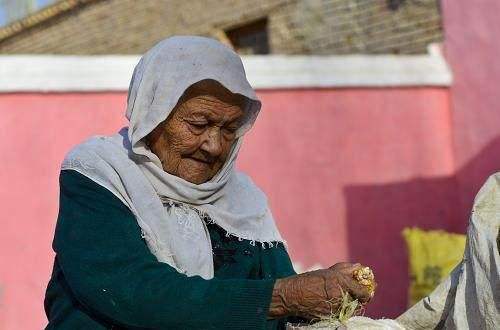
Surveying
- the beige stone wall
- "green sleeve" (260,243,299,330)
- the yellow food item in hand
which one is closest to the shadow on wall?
the beige stone wall

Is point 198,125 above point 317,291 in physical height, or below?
above

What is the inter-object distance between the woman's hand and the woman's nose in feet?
1.42

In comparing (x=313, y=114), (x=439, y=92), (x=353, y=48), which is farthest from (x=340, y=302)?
(x=353, y=48)

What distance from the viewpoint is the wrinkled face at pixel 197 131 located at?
2594 mm

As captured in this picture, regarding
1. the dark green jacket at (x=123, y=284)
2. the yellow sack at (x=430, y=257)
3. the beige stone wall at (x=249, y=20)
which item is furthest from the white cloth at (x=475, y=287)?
the beige stone wall at (x=249, y=20)

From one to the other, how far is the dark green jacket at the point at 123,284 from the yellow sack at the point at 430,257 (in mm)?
3596

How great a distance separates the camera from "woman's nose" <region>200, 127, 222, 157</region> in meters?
2.62

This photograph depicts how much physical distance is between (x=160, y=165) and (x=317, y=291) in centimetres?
53

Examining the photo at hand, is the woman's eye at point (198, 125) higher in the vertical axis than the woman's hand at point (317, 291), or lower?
higher

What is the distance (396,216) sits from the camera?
278 inches

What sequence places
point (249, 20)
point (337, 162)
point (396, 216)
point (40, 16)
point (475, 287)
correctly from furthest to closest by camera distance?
point (40, 16)
point (249, 20)
point (396, 216)
point (337, 162)
point (475, 287)

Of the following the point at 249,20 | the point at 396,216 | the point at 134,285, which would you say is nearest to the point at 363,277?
the point at 134,285

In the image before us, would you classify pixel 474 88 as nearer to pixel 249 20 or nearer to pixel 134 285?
pixel 249 20

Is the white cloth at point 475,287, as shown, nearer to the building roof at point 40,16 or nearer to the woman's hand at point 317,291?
the woman's hand at point 317,291
